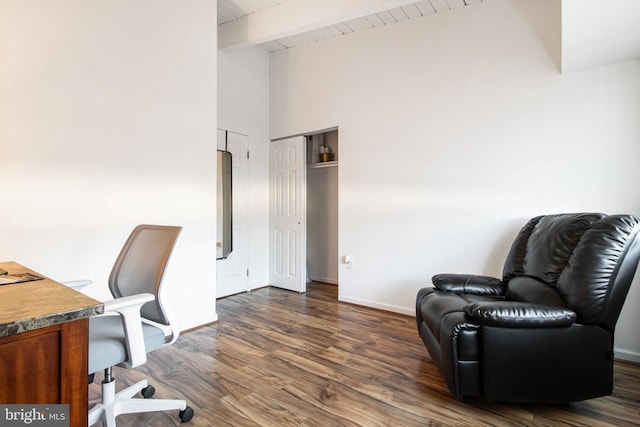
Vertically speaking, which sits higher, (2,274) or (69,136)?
(69,136)

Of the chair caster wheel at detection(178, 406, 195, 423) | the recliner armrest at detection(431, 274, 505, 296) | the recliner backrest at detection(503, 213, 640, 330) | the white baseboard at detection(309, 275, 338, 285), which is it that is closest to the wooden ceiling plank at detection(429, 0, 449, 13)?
the recliner backrest at detection(503, 213, 640, 330)

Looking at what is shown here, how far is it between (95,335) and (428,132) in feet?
10.1

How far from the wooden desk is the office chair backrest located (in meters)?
0.65

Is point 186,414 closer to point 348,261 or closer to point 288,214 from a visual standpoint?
point 348,261

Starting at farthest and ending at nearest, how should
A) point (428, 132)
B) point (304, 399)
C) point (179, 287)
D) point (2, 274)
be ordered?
point (428, 132), point (179, 287), point (304, 399), point (2, 274)

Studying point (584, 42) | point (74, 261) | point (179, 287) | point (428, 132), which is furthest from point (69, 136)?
point (584, 42)

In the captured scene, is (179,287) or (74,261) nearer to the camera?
(74,261)

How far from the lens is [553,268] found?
6.57ft

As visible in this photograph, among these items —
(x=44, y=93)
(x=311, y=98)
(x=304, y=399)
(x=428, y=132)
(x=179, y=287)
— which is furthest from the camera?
(x=311, y=98)

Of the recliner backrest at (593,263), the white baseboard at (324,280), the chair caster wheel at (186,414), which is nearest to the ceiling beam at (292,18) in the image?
the recliner backrest at (593,263)

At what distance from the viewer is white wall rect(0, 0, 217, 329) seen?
79.0 inches

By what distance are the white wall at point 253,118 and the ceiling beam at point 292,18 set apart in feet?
1.21

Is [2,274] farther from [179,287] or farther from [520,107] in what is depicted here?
[520,107]

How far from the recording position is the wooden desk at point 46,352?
0.77 meters
